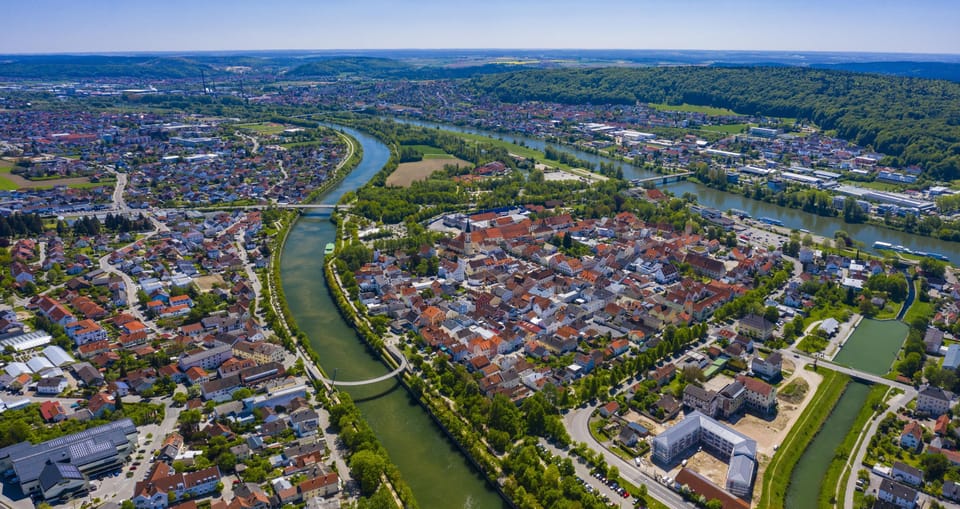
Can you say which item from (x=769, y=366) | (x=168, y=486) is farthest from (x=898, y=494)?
(x=168, y=486)

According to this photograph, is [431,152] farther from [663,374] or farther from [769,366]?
[769,366]

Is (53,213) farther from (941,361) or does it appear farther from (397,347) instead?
(941,361)

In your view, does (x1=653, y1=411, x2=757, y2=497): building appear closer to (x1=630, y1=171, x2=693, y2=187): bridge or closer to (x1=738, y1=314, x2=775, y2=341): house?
(x1=738, y1=314, x2=775, y2=341): house

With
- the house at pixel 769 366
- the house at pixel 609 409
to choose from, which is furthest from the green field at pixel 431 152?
the house at pixel 609 409

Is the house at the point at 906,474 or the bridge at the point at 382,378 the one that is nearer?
the house at the point at 906,474

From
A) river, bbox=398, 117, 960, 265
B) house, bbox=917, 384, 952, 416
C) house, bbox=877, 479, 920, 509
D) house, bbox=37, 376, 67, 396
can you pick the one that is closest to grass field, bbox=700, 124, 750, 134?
river, bbox=398, 117, 960, 265

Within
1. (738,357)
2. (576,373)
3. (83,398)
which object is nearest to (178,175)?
(83,398)

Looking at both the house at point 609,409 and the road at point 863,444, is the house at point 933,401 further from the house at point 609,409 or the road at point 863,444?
the house at point 609,409
